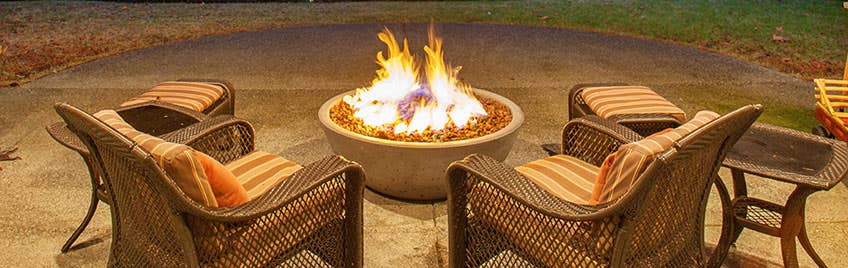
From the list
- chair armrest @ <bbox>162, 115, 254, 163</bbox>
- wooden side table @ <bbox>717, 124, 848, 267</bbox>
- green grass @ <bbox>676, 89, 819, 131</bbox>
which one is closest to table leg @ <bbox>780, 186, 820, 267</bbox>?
wooden side table @ <bbox>717, 124, 848, 267</bbox>

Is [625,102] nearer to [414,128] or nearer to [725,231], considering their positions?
[725,231]

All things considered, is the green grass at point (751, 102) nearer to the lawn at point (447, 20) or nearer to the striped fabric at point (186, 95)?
the lawn at point (447, 20)

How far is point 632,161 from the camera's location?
77.2 inches

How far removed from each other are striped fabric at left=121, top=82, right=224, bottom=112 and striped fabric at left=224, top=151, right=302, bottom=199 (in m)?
1.02

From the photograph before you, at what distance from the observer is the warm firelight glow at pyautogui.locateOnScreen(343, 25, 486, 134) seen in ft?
11.3

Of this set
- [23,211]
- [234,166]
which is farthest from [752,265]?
[23,211]

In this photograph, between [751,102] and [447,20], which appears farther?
[447,20]

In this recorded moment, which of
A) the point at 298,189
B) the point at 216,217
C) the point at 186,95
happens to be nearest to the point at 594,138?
the point at 298,189

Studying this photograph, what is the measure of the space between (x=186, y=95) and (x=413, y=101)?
1.45 metres

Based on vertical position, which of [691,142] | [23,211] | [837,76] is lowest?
[837,76]

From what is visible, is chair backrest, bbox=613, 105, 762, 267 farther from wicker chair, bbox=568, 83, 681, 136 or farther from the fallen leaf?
the fallen leaf

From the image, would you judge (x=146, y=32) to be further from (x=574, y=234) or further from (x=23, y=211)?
(x=574, y=234)

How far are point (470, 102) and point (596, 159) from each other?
92cm

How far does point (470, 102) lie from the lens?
3.71 meters
